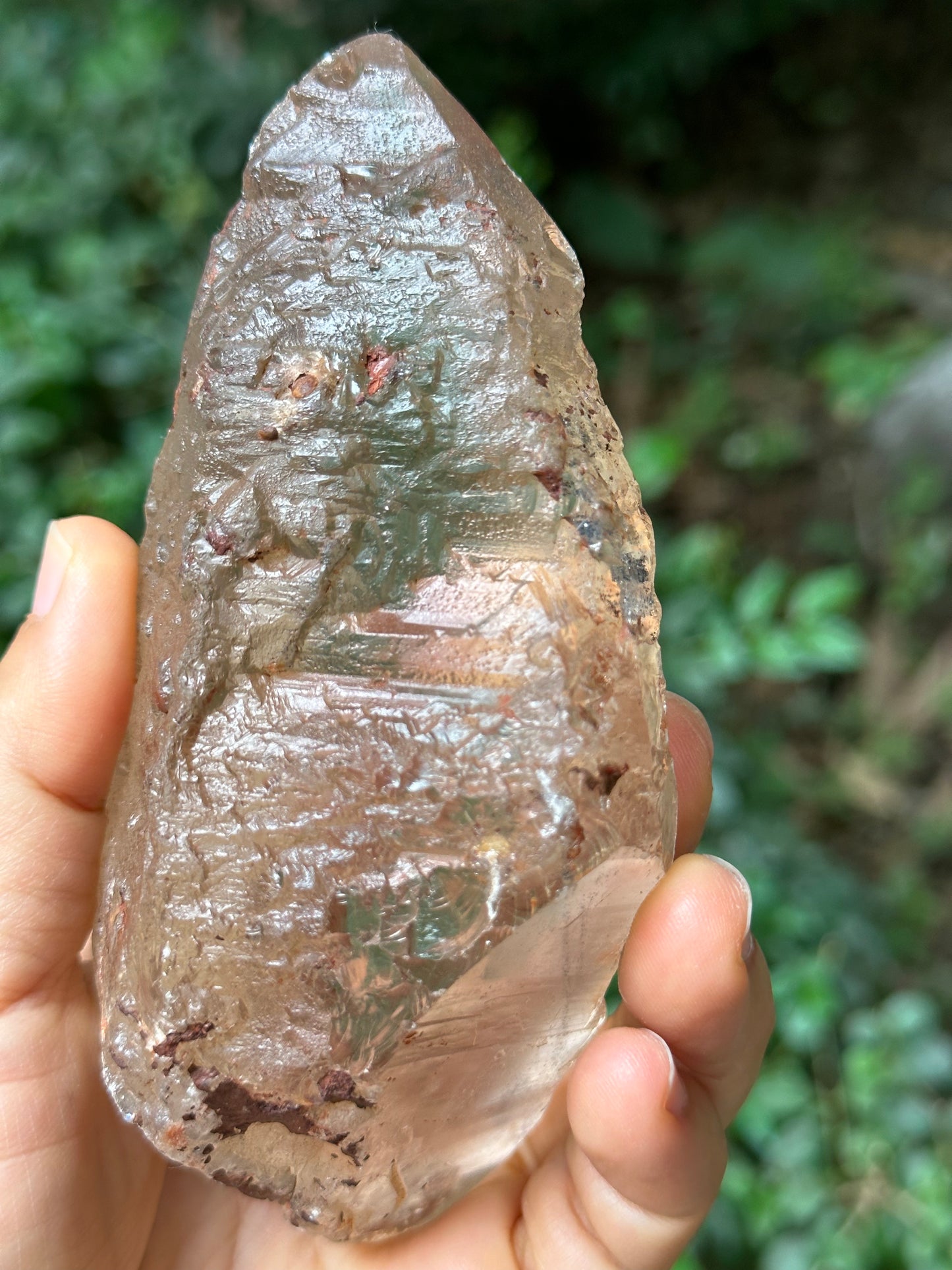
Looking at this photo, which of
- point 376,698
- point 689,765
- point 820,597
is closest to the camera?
point 376,698

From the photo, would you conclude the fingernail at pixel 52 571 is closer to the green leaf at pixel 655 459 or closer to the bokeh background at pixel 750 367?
the bokeh background at pixel 750 367

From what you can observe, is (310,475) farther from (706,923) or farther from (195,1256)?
(195,1256)

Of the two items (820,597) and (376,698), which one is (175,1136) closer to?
(376,698)

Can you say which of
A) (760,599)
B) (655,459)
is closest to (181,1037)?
(760,599)

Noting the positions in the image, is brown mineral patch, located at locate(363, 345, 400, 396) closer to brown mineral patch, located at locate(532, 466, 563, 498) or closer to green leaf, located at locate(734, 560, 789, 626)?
brown mineral patch, located at locate(532, 466, 563, 498)

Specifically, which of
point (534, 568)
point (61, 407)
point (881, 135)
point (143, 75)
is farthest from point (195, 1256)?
point (881, 135)

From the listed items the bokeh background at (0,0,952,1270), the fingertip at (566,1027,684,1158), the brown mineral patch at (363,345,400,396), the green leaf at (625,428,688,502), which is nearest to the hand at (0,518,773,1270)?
the fingertip at (566,1027,684,1158)
